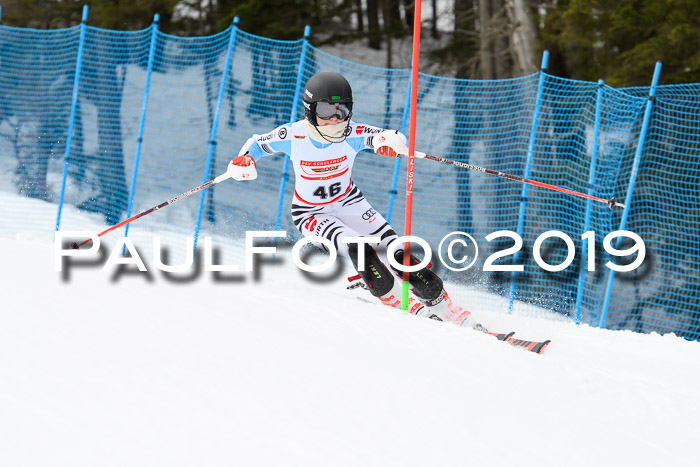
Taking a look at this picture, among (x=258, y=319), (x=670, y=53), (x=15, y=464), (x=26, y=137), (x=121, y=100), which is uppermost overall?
(x=670, y=53)

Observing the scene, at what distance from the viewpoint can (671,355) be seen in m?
4.90

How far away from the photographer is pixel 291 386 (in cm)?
337

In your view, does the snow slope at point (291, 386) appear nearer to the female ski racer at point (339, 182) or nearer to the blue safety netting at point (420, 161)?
the female ski racer at point (339, 182)

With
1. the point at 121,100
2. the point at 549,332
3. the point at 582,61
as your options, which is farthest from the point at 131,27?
the point at 549,332

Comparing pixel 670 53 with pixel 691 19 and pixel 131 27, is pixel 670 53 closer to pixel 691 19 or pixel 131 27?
pixel 691 19

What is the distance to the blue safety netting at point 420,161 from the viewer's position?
28.0ft

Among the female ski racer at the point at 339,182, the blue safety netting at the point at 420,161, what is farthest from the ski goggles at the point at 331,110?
the blue safety netting at the point at 420,161

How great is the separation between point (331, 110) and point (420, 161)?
5.46 metres

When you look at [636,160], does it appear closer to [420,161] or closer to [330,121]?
[330,121]

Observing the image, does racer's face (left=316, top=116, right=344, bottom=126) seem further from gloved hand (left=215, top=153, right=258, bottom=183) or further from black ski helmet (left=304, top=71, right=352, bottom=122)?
gloved hand (left=215, top=153, right=258, bottom=183)

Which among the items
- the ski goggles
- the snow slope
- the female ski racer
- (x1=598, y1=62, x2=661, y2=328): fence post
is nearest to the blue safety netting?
(x1=598, y1=62, x2=661, y2=328): fence post

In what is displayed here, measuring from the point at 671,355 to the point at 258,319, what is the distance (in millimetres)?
2733

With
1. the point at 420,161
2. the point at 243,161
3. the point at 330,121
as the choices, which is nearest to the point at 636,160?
the point at 330,121

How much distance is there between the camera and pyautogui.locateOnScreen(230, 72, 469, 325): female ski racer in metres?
4.79
